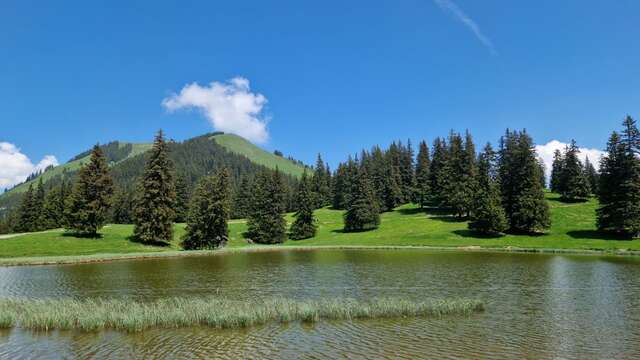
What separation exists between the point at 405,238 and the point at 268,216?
2903cm

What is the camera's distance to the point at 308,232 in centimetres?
10075

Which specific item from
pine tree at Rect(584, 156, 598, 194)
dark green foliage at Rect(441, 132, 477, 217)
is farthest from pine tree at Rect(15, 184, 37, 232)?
pine tree at Rect(584, 156, 598, 194)

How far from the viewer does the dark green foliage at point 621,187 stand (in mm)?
72750

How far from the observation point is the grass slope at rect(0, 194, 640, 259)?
6338 centimetres

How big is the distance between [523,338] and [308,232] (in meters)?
81.6

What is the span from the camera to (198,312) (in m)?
23.3

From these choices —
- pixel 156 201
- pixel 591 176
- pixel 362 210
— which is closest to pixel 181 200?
pixel 156 201

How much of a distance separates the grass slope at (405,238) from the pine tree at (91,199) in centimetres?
257

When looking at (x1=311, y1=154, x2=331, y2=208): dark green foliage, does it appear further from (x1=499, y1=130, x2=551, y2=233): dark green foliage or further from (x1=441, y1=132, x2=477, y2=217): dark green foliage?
(x1=499, y1=130, x2=551, y2=233): dark green foliage

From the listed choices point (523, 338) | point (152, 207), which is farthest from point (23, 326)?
point (152, 207)

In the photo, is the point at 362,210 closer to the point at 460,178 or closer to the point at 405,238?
the point at 405,238

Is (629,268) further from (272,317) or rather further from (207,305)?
(207,305)

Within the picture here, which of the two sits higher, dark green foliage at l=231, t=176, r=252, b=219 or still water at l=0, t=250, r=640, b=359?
dark green foliage at l=231, t=176, r=252, b=219

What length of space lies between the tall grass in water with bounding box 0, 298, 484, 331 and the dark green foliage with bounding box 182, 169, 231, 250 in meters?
49.0
